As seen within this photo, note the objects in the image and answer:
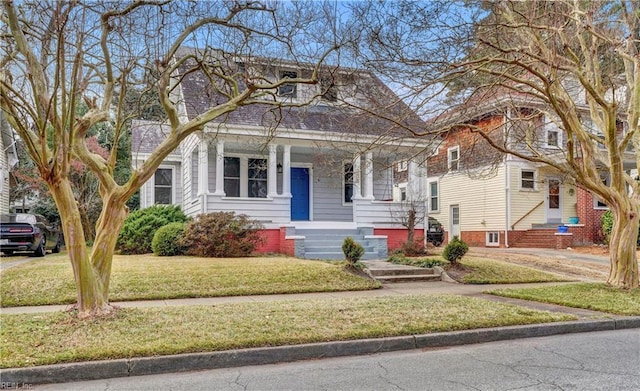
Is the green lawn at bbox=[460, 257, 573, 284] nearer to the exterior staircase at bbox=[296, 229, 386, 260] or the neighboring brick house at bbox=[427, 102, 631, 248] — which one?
the exterior staircase at bbox=[296, 229, 386, 260]

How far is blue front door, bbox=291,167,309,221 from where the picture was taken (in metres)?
18.0

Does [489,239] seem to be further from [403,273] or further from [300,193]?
[403,273]

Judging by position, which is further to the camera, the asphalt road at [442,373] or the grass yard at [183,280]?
the grass yard at [183,280]

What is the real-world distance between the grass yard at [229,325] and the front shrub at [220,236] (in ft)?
19.3

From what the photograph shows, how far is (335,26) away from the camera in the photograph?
9.46 m

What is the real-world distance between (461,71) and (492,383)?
613 cm

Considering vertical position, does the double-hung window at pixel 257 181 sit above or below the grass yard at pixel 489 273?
above

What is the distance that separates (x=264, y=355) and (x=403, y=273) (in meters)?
7.20

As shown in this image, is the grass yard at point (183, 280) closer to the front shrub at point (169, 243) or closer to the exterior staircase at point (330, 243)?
the front shrub at point (169, 243)

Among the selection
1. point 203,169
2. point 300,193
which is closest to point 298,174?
point 300,193

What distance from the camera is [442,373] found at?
5.05m

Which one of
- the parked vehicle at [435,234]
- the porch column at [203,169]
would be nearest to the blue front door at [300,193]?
the porch column at [203,169]

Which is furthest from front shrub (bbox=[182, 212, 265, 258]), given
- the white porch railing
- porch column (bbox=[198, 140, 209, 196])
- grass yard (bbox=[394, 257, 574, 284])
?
grass yard (bbox=[394, 257, 574, 284])

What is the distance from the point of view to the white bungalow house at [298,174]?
14.9 m
